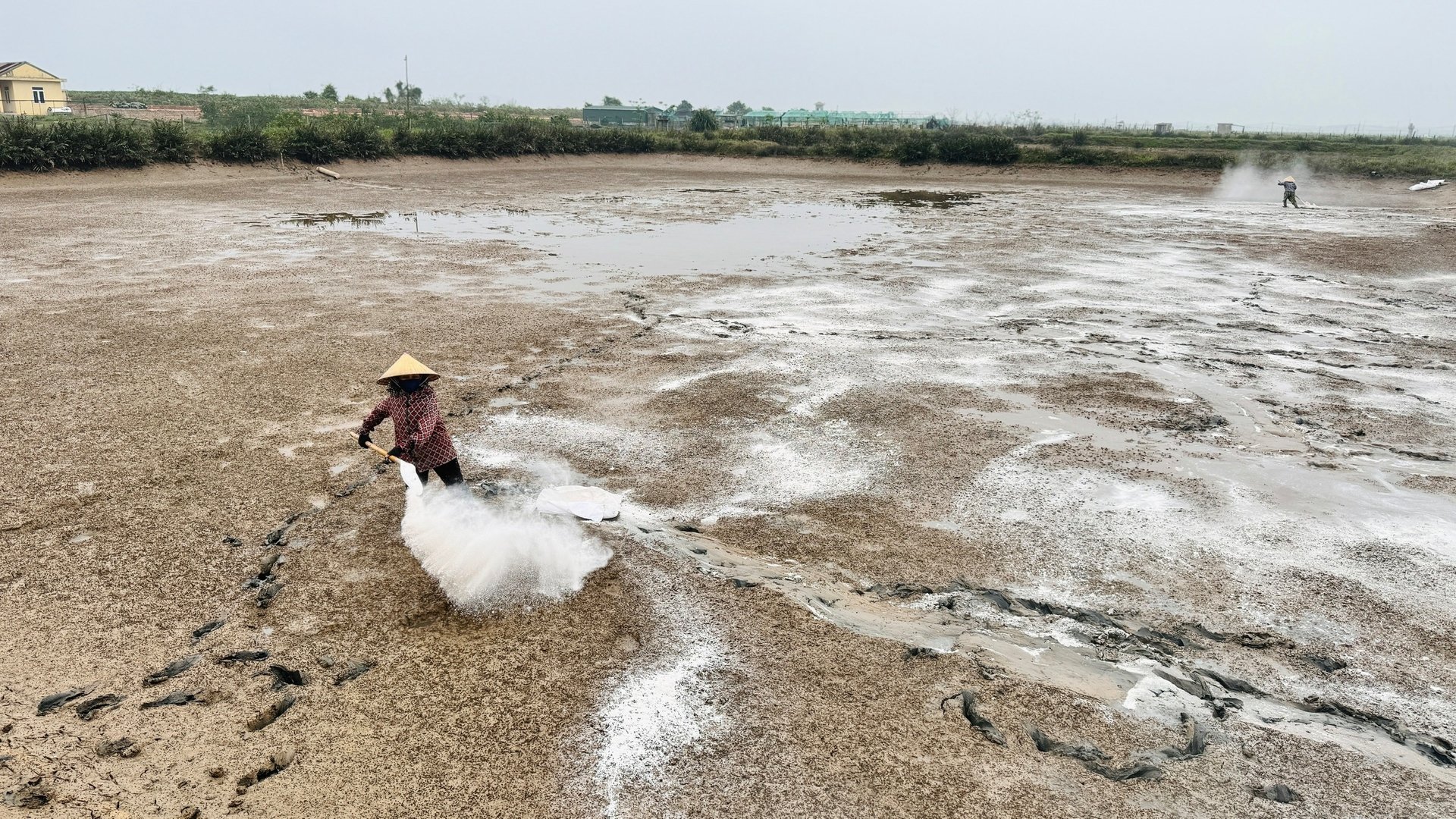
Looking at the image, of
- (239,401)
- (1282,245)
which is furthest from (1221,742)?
(1282,245)

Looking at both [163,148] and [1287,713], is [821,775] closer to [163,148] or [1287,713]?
[1287,713]

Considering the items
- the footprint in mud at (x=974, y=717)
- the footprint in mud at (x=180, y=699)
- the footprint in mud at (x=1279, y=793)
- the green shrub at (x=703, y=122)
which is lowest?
the footprint in mud at (x=1279, y=793)

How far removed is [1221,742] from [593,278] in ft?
41.7

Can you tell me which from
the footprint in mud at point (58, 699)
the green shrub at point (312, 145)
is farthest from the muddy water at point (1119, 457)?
the green shrub at point (312, 145)

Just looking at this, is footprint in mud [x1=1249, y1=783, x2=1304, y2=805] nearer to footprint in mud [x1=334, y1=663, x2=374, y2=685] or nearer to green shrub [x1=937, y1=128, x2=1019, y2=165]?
footprint in mud [x1=334, y1=663, x2=374, y2=685]

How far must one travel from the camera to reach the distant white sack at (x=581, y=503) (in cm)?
632

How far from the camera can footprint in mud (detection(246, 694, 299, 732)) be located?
4195mm

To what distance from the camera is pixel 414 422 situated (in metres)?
5.92

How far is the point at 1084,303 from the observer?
14164mm

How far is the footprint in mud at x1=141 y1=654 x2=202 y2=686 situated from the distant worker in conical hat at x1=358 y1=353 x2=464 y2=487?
1632 millimetres

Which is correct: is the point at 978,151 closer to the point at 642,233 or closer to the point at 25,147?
the point at 642,233

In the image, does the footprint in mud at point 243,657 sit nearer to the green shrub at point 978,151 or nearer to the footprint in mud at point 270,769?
the footprint in mud at point 270,769

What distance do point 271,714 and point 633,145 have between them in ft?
152

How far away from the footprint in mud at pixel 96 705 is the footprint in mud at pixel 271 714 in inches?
27.5
